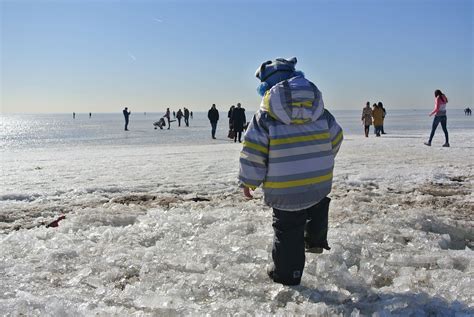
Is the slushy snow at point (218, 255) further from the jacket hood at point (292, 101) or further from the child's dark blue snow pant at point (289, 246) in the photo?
the jacket hood at point (292, 101)

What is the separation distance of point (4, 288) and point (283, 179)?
214 centimetres

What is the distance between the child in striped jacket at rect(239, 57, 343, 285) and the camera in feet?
10.1

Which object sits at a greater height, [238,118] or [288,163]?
[238,118]

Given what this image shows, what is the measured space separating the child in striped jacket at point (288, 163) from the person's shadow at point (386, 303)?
9.5 inches

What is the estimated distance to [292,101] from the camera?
3.03 m

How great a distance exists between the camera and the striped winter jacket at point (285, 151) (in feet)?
10.1

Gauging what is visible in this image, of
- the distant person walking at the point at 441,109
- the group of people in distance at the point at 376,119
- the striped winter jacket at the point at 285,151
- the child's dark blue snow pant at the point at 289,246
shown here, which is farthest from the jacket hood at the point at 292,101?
the group of people in distance at the point at 376,119

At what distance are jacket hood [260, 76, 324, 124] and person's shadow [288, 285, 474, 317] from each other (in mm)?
1218

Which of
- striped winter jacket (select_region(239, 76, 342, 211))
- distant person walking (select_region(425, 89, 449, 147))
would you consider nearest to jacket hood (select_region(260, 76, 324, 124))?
striped winter jacket (select_region(239, 76, 342, 211))

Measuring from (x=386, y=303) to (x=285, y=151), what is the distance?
121 cm

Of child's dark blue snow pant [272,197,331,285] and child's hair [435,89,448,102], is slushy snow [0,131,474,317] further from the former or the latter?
child's hair [435,89,448,102]

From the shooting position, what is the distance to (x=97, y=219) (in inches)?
190

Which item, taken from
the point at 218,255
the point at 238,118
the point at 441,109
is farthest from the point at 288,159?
the point at 238,118

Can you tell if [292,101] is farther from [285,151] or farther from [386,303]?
[386,303]
